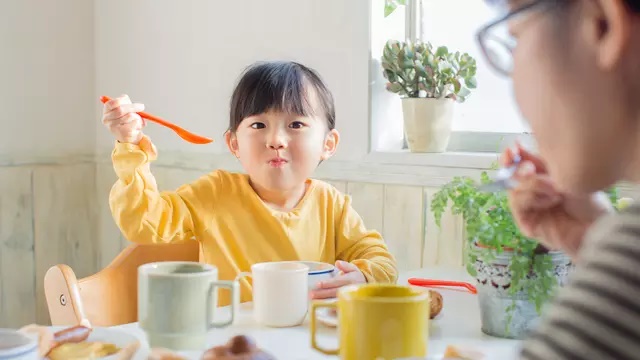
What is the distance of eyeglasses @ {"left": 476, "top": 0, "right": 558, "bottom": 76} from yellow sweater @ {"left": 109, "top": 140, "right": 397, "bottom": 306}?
29.7 inches

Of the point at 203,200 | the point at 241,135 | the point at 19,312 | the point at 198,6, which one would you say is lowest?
the point at 19,312

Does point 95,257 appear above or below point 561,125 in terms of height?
below

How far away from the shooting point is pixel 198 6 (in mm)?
2105

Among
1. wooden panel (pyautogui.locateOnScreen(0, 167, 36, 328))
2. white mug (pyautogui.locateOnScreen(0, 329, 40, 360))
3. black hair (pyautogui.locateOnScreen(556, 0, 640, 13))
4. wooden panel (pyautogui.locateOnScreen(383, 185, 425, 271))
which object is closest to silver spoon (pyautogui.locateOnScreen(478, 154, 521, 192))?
black hair (pyautogui.locateOnScreen(556, 0, 640, 13))

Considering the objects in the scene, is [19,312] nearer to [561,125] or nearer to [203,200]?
[203,200]

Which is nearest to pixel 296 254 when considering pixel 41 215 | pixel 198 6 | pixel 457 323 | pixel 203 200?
pixel 203 200

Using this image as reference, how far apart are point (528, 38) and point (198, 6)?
5.67 ft

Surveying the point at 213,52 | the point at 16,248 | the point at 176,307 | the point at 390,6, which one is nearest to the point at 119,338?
the point at 176,307

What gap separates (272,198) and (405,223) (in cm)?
33

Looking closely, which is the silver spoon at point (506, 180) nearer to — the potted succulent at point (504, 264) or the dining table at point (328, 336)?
the potted succulent at point (504, 264)

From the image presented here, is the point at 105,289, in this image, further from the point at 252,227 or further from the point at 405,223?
the point at 405,223

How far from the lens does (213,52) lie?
2.06 metres

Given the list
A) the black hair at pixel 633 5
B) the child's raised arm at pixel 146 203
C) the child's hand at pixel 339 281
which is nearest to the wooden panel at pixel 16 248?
the child's raised arm at pixel 146 203

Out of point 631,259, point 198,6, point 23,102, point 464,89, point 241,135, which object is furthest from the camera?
point 23,102
